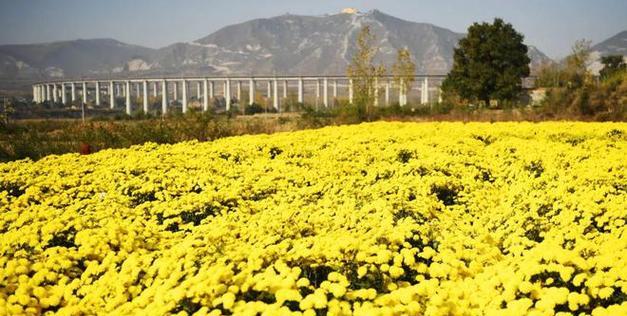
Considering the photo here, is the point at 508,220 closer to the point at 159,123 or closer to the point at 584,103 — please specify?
the point at 159,123

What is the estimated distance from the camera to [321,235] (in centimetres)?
639

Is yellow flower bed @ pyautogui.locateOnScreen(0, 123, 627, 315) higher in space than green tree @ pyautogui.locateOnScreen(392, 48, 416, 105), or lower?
lower

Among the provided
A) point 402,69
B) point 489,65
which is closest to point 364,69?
point 402,69

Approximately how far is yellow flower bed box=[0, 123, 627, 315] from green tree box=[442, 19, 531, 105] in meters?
32.6

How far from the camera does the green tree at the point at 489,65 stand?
44750mm

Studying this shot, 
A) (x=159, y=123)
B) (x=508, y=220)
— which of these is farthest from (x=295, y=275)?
(x=159, y=123)

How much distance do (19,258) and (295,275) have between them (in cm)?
337

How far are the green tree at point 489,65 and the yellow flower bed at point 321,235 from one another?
3263 centimetres

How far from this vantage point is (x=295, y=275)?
460 centimetres

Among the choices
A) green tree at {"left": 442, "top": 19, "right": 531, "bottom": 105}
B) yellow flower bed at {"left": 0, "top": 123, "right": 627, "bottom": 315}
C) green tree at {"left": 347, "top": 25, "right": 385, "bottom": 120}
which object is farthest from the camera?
green tree at {"left": 442, "top": 19, "right": 531, "bottom": 105}

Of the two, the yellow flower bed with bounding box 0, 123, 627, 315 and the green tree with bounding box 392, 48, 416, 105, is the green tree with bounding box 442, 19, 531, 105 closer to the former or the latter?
the green tree with bounding box 392, 48, 416, 105

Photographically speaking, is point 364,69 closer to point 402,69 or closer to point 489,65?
point 402,69

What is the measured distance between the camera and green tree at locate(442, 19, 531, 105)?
4475cm

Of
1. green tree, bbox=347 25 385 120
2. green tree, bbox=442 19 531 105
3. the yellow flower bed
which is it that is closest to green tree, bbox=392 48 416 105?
green tree, bbox=442 19 531 105
